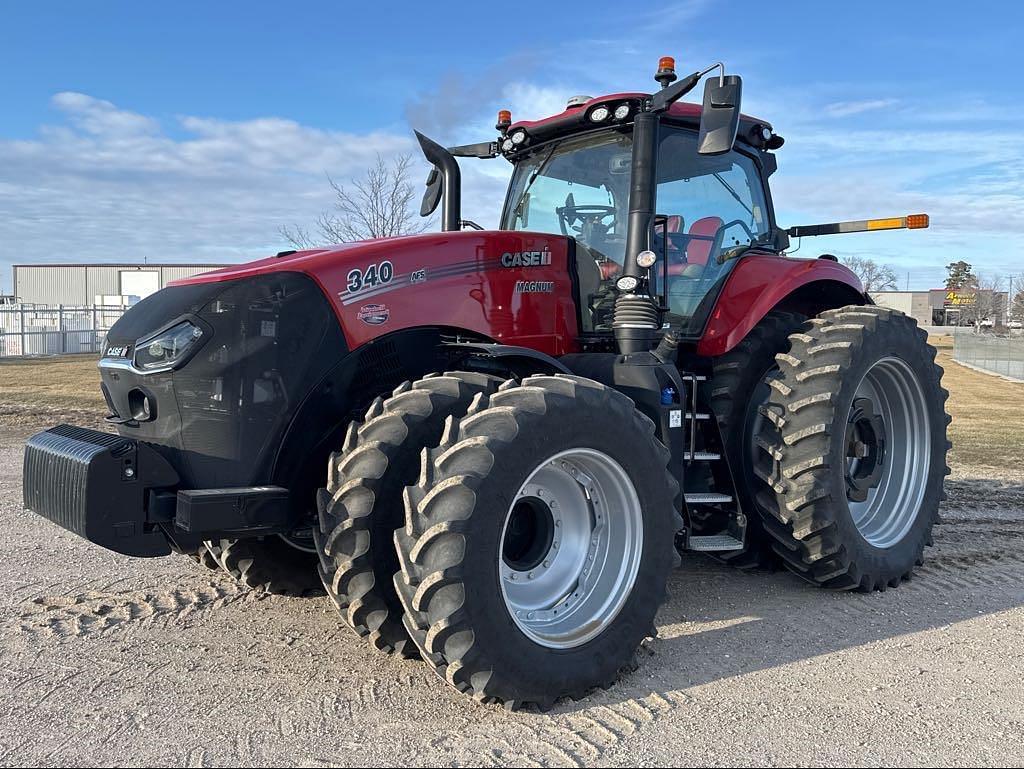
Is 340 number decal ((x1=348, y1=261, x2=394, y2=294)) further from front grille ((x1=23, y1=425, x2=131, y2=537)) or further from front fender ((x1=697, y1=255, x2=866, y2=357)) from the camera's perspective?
front fender ((x1=697, y1=255, x2=866, y2=357))

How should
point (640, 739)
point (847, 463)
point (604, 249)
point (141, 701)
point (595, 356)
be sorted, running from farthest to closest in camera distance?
1. point (847, 463)
2. point (604, 249)
3. point (595, 356)
4. point (141, 701)
5. point (640, 739)

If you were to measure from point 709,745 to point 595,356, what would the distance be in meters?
2.05

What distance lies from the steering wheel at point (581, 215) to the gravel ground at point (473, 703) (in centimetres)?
220

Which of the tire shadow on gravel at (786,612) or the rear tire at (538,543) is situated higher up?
the rear tire at (538,543)

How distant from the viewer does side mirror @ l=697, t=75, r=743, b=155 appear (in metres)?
3.93

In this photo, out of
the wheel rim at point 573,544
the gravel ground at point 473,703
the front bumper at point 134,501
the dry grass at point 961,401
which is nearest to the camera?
the gravel ground at point 473,703

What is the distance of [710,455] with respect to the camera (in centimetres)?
470

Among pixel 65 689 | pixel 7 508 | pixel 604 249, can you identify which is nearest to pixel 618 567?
pixel 604 249

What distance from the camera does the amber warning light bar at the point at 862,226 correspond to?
206 inches

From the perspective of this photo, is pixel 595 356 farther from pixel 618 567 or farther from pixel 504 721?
pixel 504 721

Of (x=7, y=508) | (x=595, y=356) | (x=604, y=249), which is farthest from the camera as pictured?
(x=7, y=508)

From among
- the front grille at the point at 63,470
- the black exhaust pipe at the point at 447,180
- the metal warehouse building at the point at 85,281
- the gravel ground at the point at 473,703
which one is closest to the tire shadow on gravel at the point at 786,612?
the gravel ground at the point at 473,703

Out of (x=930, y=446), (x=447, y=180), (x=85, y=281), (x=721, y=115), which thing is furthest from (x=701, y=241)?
(x=85, y=281)

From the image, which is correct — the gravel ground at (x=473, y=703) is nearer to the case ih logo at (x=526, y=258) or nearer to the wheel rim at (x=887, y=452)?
the wheel rim at (x=887, y=452)
